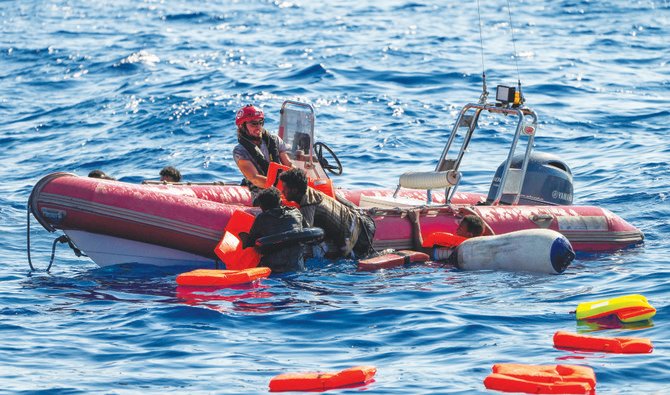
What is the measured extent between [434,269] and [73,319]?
324cm

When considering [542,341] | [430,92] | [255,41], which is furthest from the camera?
[255,41]

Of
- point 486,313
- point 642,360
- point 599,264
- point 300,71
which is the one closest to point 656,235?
point 599,264

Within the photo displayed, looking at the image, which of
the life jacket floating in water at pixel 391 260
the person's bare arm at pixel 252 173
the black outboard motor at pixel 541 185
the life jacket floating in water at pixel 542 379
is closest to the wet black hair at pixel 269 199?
the life jacket floating in water at pixel 391 260

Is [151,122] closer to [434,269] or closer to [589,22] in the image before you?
[434,269]

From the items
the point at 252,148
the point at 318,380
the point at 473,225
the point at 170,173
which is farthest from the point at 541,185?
the point at 318,380

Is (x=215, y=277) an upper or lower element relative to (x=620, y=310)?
lower

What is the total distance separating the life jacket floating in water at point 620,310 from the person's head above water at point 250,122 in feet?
12.8

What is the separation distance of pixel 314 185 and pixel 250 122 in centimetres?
84

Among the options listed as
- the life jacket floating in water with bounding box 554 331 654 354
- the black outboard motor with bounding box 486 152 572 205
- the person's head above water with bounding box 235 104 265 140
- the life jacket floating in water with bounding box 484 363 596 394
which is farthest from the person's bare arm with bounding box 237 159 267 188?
the life jacket floating in water with bounding box 484 363 596 394

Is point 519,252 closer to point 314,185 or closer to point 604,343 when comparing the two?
point 314,185

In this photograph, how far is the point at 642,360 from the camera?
679 cm

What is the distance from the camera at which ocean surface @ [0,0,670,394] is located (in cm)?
706

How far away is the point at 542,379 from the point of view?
247 inches

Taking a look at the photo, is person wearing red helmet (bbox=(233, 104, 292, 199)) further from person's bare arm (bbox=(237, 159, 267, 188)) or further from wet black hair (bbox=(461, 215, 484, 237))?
wet black hair (bbox=(461, 215, 484, 237))
